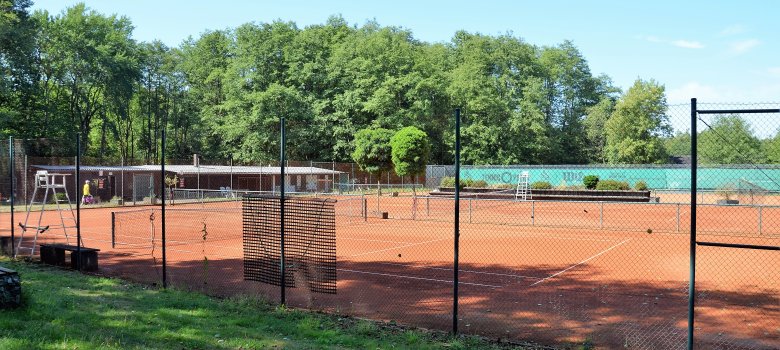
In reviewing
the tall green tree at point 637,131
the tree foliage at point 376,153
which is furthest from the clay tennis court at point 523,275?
the tall green tree at point 637,131

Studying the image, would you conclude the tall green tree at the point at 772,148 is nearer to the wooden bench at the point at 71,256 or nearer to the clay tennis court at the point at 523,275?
the clay tennis court at the point at 523,275

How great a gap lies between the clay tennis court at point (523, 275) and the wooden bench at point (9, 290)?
3159 mm

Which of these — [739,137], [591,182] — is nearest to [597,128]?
[591,182]

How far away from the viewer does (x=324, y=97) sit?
64562 millimetres

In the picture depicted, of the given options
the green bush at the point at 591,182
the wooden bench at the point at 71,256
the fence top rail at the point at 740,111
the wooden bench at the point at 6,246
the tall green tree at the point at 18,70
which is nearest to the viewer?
the fence top rail at the point at 740,111

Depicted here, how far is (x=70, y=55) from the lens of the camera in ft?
164

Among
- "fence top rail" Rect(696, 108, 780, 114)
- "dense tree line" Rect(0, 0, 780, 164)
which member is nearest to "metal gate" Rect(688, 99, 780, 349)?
"fence top rail" Rect(696, 108, 780, 114)

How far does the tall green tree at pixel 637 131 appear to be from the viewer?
194ft

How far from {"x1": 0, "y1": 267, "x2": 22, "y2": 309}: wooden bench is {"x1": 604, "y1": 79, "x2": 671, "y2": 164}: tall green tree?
192 feet

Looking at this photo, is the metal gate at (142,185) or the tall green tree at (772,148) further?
the metal gate at (142,185)

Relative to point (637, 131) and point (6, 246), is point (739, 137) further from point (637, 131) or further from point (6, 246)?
point (637, 131)

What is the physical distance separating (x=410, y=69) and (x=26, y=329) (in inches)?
2397

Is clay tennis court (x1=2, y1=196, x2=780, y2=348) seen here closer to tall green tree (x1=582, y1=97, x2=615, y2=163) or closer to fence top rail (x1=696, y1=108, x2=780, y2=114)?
fence top rail (x1=696, y1=108, x2=780, y2=114)

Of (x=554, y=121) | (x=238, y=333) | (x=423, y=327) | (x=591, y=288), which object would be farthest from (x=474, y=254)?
(x=554, y=121)
